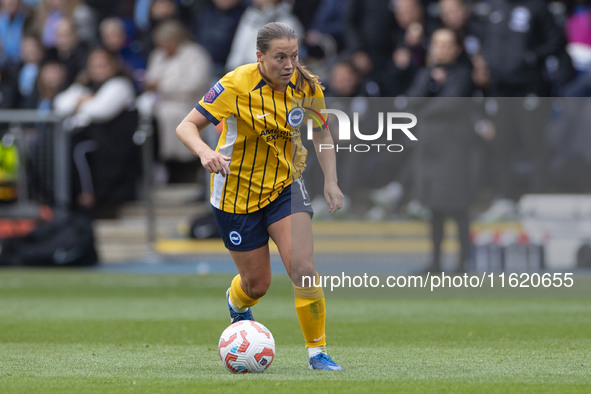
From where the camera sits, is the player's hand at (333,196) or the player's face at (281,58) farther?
the player's hand at (333,196)

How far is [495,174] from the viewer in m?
14.0

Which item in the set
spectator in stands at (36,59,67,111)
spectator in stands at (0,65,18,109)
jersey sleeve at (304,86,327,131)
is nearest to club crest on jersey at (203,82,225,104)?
jersey sleeve at (304,86,327,131)

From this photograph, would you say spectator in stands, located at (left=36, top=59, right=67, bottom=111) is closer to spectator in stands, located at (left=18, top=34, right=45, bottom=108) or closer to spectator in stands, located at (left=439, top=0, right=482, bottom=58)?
spectator in stands, located at (left=18, top=34, right=45, bottom=108)

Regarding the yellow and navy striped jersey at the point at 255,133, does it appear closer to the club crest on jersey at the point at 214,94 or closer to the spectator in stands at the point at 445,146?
the club crest on jersey at the point at 214,94

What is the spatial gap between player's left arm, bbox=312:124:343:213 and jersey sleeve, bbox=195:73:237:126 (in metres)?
0.57

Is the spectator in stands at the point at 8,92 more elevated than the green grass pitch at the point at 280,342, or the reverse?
the spectator in stands at the point at 8,92

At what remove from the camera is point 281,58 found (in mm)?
6664

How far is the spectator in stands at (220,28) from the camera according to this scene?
1719 cm

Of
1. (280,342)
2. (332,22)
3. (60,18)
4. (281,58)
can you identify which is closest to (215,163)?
(281,58)

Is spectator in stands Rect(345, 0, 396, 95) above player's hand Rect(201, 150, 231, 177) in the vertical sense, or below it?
above

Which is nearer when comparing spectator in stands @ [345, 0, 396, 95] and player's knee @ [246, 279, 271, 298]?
player's knee @ [246, 279, 271, 298]

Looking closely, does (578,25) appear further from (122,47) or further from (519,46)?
(122,47)

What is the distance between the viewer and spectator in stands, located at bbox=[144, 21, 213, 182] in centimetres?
1689

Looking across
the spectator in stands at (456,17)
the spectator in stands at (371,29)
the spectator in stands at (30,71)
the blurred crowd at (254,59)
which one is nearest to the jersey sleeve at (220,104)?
the blurred crowd at (254,59)
